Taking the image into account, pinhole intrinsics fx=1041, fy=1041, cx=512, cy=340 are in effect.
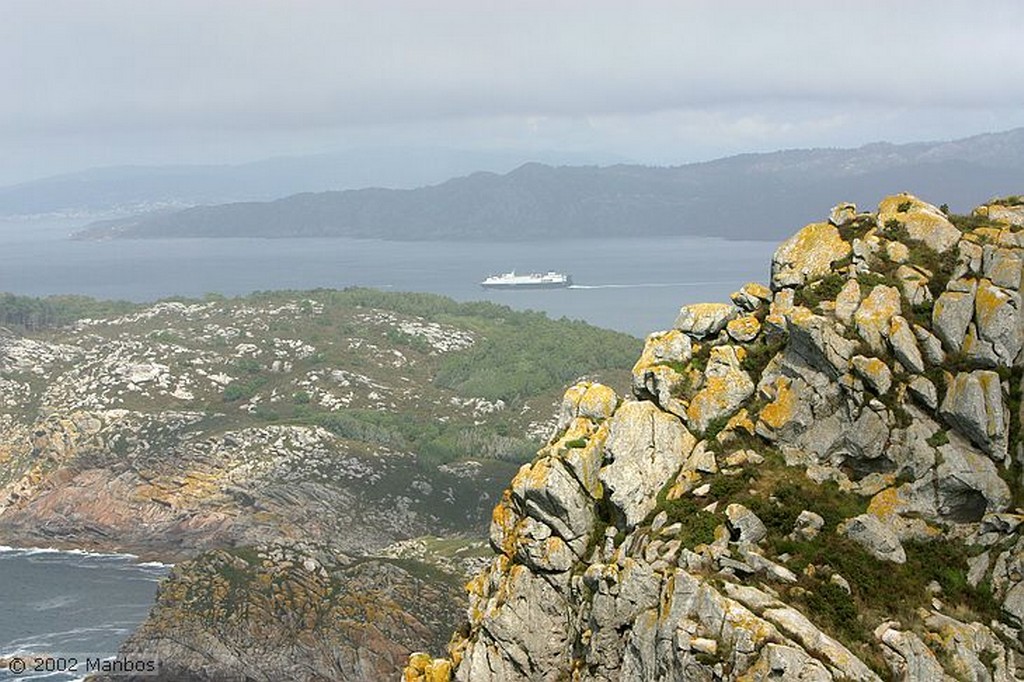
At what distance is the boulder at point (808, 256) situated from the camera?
33.9m

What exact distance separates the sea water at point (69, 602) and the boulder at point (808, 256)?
63519 millimetres

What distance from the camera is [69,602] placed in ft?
312

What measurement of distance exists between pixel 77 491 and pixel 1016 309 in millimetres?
113371

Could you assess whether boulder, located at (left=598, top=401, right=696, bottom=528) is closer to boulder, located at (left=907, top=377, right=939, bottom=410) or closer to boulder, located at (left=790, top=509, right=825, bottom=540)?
boulder, located at (left=790, top=509, right=825, bottom=540)

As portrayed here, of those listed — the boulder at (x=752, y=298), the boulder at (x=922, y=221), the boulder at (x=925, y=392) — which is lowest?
the boulder at (x=925, y=392)

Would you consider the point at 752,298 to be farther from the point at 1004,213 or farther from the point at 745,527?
the point at 745,527

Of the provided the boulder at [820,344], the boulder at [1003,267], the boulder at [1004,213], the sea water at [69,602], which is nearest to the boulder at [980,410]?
the boulder at [820,344]

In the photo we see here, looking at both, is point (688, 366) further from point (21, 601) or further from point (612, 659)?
point (21, 601)

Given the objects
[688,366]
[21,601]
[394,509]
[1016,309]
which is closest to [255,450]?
[394,509]

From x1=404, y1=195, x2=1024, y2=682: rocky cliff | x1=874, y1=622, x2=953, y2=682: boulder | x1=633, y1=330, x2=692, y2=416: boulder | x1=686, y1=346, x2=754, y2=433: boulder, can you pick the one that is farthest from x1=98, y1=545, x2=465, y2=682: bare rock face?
x1=874, y1=622, x2=953, y2=682: boulder

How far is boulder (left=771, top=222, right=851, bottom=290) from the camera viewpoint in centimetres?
3388

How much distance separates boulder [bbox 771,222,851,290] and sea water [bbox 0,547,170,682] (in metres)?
63.5

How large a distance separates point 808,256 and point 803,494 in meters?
9.49

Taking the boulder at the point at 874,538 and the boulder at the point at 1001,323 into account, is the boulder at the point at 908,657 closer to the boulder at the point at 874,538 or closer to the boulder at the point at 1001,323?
the boulder at the point at 874,538
